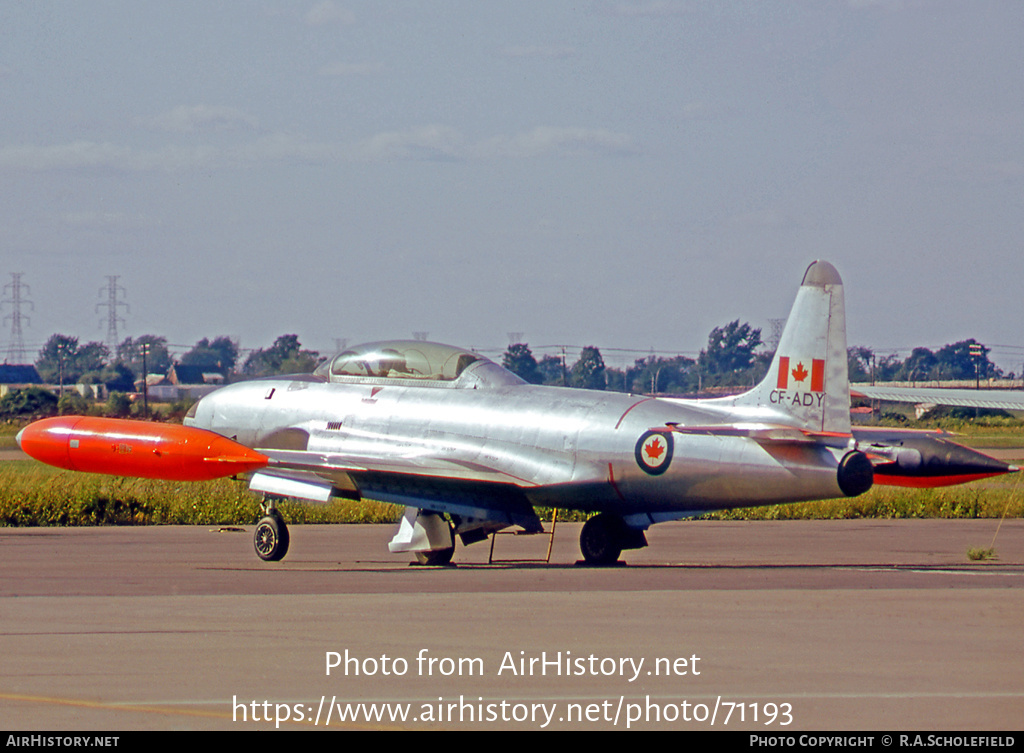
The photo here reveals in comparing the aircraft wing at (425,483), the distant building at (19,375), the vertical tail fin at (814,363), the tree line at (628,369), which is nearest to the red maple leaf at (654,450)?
the vertical tail fin at (814,363)

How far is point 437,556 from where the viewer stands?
21.0 metres

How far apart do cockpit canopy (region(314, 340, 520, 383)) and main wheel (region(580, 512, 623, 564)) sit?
8.83 feet

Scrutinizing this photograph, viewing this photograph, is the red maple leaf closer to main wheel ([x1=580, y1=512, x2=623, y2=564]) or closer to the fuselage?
the fuselage

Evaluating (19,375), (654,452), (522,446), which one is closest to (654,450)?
(654,452)

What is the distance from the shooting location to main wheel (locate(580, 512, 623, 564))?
2084 centimetres

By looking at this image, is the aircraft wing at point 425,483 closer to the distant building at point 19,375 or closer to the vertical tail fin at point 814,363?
the vertical tail fin at point 814,363

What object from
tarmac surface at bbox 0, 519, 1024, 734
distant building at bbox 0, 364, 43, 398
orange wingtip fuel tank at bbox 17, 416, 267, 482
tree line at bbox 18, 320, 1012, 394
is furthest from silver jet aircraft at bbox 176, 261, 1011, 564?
distant building at bbox 0, 364, 43, 398

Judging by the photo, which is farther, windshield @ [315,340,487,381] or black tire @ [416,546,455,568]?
windshield @ [315,340,487,381]

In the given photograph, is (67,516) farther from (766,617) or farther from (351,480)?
(766,617)

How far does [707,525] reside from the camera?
99.3 feet

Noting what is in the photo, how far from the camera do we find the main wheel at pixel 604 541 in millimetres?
20844

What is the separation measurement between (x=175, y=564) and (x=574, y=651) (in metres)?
10.2

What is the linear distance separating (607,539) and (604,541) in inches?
2.2

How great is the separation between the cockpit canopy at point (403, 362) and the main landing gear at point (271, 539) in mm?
2823
